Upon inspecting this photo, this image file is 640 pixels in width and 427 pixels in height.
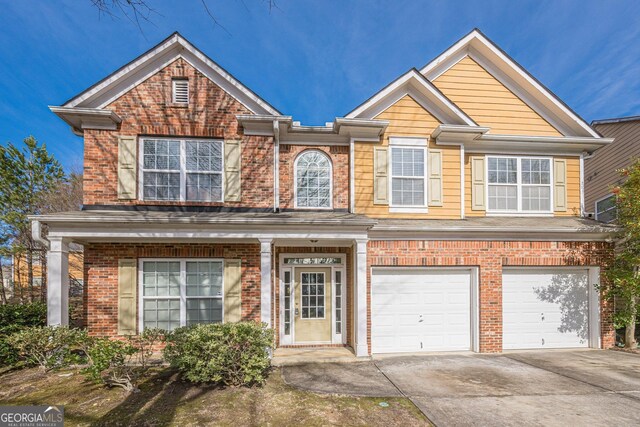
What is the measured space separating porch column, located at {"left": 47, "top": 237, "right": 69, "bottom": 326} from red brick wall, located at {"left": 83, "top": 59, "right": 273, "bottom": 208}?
4.69ft

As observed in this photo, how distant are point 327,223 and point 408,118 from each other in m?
4.18

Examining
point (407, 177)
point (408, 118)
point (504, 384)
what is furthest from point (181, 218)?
point (504, 384)

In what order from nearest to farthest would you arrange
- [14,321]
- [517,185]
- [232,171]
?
[14,321] < [232,171] < [517,185]

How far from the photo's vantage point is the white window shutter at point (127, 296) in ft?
27.0

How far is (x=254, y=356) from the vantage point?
6.29 m

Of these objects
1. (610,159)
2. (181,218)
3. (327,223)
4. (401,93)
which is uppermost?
(401,93)

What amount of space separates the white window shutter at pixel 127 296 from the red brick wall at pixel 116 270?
4.3 inches

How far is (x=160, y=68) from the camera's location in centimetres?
884

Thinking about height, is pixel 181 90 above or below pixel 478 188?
above

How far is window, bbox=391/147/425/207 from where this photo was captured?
9.45 m

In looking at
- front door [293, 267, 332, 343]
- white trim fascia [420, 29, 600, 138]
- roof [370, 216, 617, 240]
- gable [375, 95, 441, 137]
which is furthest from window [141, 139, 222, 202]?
white trim fascia [420, 29, 600, 138]

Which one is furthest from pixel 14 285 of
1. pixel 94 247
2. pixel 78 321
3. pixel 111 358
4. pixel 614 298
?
pixel 614 298

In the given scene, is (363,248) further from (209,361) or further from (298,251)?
(209,361)

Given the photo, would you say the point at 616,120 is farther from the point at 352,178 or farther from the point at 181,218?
the point at 181,218
